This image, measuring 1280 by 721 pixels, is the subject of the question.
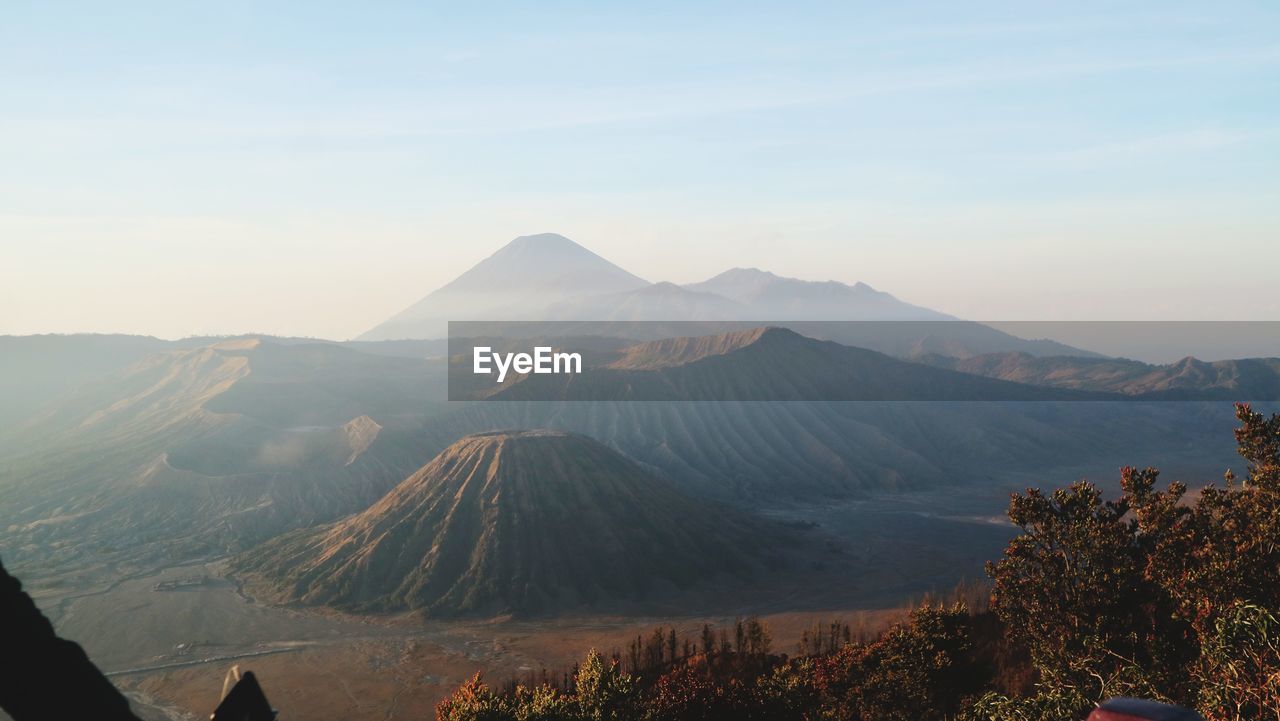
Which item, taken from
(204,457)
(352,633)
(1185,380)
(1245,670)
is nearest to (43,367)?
(204,457)

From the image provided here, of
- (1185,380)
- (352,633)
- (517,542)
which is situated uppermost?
(1185,380)

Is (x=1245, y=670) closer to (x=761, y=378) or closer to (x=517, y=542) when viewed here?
(x=517, y=542)

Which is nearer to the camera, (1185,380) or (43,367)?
(1185,380)

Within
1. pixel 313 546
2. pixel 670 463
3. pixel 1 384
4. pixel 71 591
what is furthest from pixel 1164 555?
pixel 1 384

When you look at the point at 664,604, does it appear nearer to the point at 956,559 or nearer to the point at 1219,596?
the point at 956,559


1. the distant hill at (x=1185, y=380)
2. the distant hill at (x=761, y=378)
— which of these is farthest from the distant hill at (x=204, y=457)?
the distant hill at (x=1185, y=380)

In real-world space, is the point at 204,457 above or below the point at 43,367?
below

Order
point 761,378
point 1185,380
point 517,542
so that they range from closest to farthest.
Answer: point 517,542 < point 761,378 < point 1185,380

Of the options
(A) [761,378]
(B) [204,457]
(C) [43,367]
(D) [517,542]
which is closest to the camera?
(D) [517,542]
